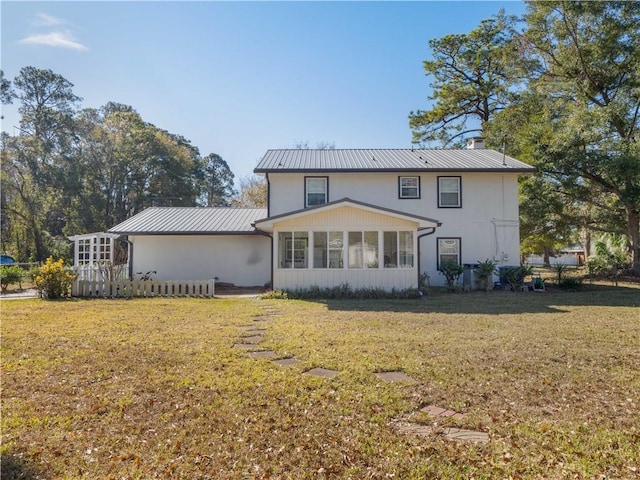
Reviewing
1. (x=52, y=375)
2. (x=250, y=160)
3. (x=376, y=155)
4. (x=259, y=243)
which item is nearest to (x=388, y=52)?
(x=376, y=155)

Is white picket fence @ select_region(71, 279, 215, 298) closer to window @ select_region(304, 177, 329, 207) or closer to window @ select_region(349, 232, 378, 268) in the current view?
window @ select_region(349, 232, 378, 268)

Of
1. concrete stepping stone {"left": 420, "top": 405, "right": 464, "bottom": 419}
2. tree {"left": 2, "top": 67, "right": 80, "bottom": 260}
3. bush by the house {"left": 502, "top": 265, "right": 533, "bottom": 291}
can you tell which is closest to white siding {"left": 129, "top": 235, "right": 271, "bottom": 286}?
bush by the house {"left": 502, "top": 265, "right": 533, "bottom": 291}

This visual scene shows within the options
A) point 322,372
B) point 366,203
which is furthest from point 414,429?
point 366,203

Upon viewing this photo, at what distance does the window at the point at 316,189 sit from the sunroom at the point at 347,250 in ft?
10.9

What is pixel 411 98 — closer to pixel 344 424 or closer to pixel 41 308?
pixel 41 308

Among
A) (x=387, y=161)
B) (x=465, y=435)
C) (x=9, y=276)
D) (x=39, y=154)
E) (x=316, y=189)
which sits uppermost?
(x=39, y=154)

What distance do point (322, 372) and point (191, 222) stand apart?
14.2 meters

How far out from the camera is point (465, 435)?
3.33 meters

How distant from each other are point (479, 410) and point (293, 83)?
1406cm

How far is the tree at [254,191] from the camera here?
1406 inches

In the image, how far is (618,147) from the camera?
→ 18484mm

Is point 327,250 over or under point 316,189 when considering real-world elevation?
under

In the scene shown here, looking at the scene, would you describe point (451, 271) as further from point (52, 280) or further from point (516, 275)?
point (52, 280)

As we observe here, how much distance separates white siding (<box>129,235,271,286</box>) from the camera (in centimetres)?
→ 1712
